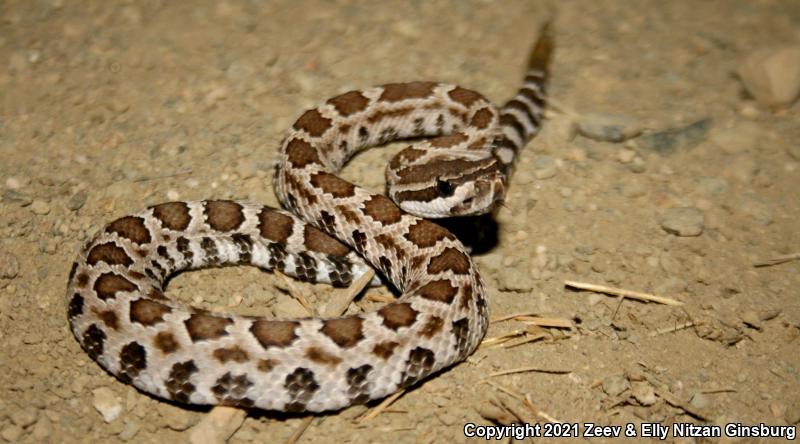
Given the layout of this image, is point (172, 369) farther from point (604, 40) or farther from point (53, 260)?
point (604, 40)

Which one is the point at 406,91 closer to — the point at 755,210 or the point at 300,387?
the point at 755,210

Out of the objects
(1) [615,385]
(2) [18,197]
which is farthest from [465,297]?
(2) [18,197]

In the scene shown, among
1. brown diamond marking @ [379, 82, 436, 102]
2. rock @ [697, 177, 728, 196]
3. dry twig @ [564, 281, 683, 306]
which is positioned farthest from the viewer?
brown diamond marking @ [379, 82, 436, 102]

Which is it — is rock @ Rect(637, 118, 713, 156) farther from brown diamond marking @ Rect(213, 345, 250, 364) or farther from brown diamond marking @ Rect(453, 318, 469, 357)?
brown diamond marking @ Rect(213, 345, 250, 364)

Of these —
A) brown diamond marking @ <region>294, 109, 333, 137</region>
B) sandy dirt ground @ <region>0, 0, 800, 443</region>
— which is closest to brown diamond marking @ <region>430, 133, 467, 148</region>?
sandy dirt ground @ <region>0, 0, 800, 443</region>

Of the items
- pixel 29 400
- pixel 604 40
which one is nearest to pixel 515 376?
pixel 29 400

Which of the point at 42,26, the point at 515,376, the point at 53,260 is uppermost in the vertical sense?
the point at 42,26

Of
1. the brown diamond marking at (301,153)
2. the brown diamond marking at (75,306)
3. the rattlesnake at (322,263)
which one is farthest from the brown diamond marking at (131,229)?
the brown diamond marking at (301,153)
